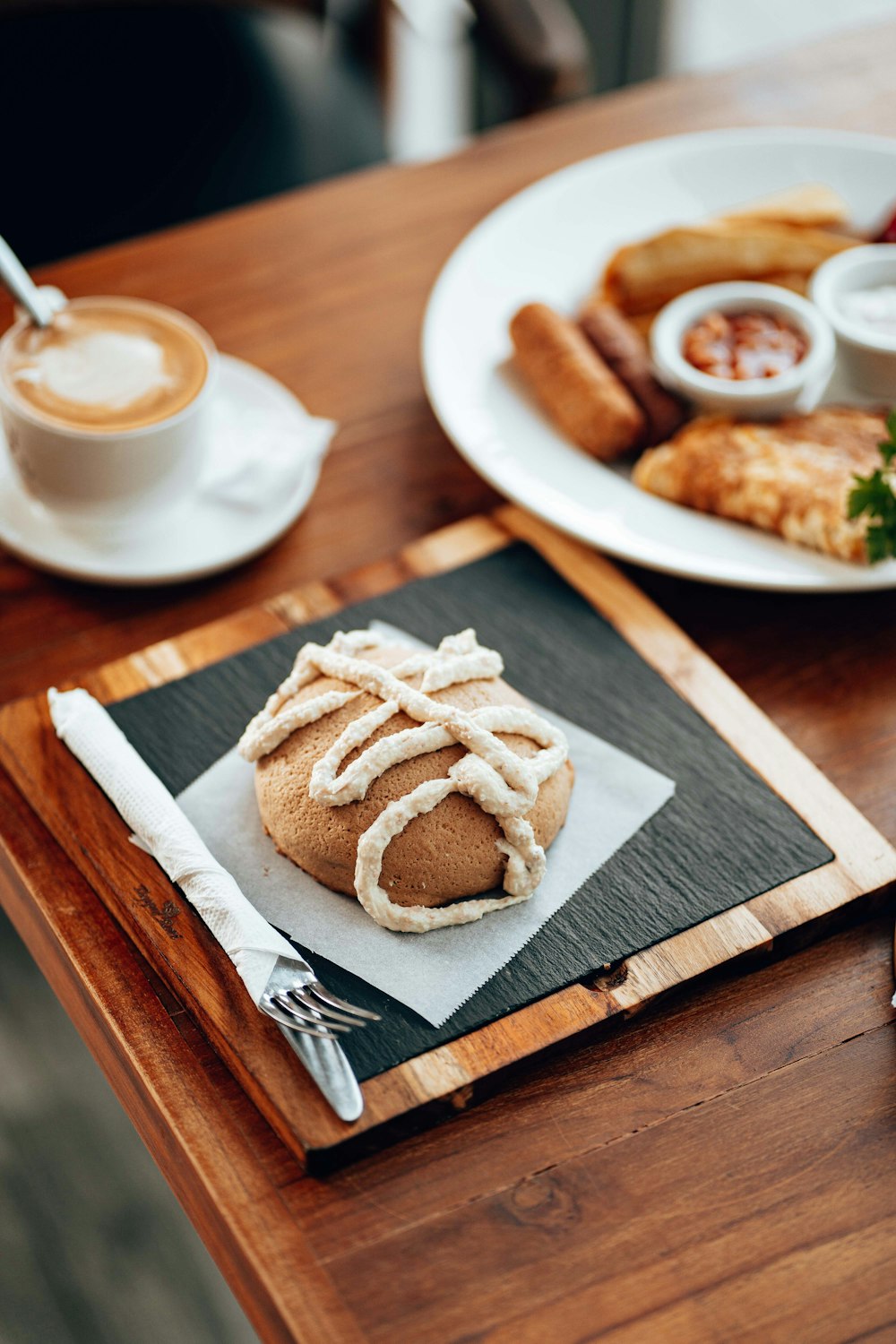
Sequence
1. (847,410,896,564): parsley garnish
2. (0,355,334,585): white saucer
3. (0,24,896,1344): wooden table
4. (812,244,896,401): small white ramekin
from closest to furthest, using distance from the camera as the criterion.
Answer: (0,24,896,1344): wooden table, (847,410,896,564): parsley garnish, (0,355,334,585): white saucer, (812,244,896,401): small white ramekin

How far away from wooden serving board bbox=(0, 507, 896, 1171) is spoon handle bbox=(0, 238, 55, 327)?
357 mm

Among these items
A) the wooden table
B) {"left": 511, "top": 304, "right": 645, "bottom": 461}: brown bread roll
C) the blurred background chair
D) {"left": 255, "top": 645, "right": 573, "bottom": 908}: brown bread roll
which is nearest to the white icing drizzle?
{"left": 255, "top": 645, "right": 573, "bottom": 908}: brown bread roll

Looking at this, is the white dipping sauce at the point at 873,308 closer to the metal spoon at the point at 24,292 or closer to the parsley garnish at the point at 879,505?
the parsley garnish at the point at 879,505

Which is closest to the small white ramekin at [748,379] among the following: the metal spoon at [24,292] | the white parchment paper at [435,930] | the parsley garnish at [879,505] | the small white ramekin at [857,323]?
the small white ramekin at [857,323]

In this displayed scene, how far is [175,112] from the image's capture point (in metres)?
2.16

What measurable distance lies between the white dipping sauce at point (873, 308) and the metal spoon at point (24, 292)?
902 millimetres

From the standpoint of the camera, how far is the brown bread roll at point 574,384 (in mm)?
1354

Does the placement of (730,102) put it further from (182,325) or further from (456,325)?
(182,325)

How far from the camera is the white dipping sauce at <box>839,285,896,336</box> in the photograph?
4.73ft

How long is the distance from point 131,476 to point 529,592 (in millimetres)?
406

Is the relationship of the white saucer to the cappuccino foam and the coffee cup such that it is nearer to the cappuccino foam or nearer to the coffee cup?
the coffee cup

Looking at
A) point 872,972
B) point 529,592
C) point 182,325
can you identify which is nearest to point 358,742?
point 529,592

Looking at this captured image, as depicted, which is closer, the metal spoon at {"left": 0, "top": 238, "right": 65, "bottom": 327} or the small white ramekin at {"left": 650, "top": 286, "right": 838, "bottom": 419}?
the metal spoon at {"left": 0, "top": 238, "right": 65, "bottom": 327}

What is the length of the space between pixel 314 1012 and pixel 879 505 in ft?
2.31
